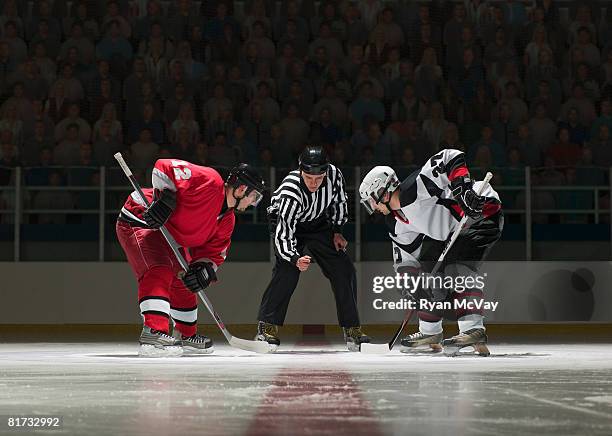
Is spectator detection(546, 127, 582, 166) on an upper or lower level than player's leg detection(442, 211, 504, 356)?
upper

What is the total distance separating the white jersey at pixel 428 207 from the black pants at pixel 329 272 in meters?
0.34

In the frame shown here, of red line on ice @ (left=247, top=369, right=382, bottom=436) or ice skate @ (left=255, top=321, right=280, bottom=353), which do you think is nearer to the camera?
red line on ice @ (left=247, top=369, right=382, bottom=436)

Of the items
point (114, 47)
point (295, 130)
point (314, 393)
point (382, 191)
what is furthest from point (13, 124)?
point (314, 393)

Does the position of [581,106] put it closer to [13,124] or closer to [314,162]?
[314,162]

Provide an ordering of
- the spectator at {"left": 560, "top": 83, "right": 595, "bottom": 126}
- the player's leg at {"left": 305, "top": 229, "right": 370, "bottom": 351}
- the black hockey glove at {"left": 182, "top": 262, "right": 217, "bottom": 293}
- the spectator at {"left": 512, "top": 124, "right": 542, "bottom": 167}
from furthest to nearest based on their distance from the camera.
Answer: the spectator at {"left": 560, "top": 83, "right": 595, "bottom": 126} < the spectator at {"left": 512, "top": 124, "right": 542, "bottom": 167} < the player's leg at {"left": 305, "top": 229, "right": 370, "bottom": 351} < the black hockey glove at {"left": 182, "top": 262, "right": 217, "bottom": 293}

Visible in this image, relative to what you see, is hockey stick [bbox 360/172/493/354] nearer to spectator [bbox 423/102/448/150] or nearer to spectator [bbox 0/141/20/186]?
spectator [bbox 423/102/448/150]

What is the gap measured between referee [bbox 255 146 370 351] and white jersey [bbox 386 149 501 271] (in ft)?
1.11

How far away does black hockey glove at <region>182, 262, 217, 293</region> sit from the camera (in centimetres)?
595

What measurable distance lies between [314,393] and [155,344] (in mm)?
2135

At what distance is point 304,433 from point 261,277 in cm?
571

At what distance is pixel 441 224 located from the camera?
6.22 meters

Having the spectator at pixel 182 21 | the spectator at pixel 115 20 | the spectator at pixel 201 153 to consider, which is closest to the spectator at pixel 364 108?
the spectator at pixel 201 153


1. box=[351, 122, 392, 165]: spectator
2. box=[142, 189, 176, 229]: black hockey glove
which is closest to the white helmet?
box=[142, 189, 176, 229]: black hockey glove

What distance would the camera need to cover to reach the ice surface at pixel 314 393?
9.53ft
